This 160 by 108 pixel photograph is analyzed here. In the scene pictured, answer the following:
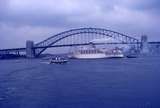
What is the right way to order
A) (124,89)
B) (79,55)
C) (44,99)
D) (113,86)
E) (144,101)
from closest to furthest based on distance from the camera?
1. (144,101)
2. (44,99)
3. (124,89)
4. (113,86)
5. (79,55)

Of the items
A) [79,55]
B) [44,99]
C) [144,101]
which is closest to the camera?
[144,101]

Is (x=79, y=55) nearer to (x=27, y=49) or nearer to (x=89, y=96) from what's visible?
(x=27, y=49)

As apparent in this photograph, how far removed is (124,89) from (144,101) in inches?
144

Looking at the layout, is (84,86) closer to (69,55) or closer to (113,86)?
(113,86)

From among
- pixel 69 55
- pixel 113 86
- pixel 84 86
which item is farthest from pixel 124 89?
pixel 69 55

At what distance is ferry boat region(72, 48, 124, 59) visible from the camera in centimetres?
6619

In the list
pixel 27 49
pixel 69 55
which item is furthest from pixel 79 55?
pixel 27 49

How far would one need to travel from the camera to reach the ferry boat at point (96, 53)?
66.2m

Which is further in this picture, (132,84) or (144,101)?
(132,84)

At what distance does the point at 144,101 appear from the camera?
15.3 metres

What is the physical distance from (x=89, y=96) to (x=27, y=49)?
2357 inches

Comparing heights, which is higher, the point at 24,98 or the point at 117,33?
the point at 117,33

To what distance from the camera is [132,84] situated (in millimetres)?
21000

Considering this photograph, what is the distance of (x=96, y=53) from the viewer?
66625 millimetres
